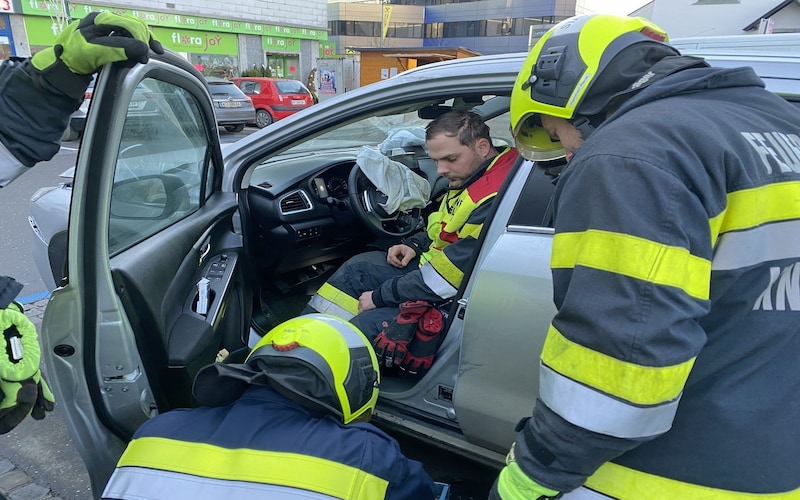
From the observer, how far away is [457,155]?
7.78 ft

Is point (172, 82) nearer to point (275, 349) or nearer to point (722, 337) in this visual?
point (275, 349)

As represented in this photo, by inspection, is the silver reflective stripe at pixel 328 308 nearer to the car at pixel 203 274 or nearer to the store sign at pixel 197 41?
the car at pixel 203 274

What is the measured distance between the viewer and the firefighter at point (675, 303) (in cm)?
80

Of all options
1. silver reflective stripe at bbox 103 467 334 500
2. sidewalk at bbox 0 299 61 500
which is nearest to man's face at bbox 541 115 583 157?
silver reflective stripe at bbox 103 467 334 500

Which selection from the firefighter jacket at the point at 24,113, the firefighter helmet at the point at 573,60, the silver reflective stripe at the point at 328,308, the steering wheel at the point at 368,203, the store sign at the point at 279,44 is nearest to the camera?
the firefighter helmet at the point at 573,60

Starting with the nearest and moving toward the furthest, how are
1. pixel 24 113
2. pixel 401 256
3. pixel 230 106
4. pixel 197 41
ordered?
1. pixel 24 113
2. pixel 401 256
3. pixel 230 106
4. pixel 197 41

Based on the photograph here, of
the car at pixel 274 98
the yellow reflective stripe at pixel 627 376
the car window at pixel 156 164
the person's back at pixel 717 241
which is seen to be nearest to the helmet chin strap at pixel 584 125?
the person's back at pixel 717 241

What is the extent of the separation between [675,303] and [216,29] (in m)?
29.9

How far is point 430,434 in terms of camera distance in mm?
1999

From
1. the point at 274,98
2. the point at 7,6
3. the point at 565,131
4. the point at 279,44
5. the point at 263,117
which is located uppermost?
the point at 7,6

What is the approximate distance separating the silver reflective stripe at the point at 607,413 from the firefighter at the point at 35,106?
140 centimetres

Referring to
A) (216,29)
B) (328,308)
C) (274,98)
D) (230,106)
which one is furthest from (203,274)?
Result: (216,29)

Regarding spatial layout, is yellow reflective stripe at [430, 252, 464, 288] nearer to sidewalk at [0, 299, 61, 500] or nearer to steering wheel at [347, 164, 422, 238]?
steering wheel at [347, 164, 422, 238]

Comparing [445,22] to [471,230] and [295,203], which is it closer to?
[295,203]
